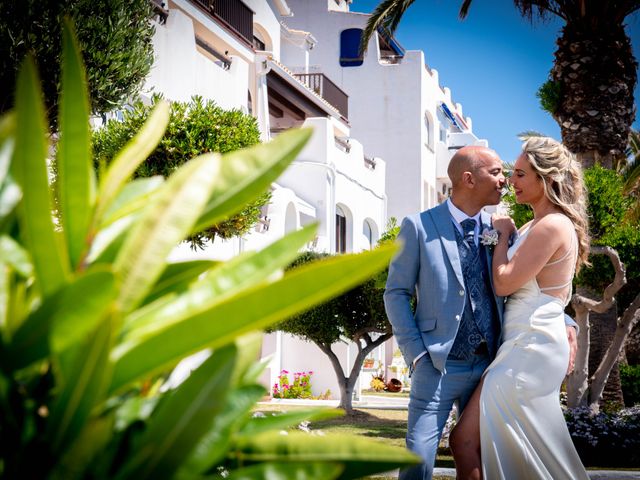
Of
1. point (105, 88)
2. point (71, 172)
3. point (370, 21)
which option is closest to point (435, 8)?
point (370, 21)

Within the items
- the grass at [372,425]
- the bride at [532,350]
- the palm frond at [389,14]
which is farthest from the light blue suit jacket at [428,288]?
the palm frond at [389,14]

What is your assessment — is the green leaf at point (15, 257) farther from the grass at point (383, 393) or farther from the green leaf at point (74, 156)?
the grass at point (383, 393)

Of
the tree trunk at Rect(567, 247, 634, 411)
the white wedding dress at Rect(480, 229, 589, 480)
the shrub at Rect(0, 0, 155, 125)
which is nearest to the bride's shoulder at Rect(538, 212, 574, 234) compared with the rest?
the white wedding dress at Rect(480, 229, 589, 480)

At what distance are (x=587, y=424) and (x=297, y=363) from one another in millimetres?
15324

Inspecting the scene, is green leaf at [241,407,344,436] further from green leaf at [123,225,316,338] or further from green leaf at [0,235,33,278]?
green leaf at [0,235,33,278]

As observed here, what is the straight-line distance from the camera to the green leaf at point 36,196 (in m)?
1.09

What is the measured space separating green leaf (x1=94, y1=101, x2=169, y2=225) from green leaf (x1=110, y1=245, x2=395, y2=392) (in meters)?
0.25

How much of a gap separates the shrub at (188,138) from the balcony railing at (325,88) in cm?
2002

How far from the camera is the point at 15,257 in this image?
120 cm

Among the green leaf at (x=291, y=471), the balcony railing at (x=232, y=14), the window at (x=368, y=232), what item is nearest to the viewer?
the green leaf at (x=291, y=471)

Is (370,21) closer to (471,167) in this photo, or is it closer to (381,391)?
(471,167)

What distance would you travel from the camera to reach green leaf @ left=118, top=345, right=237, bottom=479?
1.07 meters

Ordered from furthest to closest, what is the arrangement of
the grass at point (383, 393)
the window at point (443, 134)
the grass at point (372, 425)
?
the window at point (443, 134), the grass at point (383, 393), the grass at point (372, 425)

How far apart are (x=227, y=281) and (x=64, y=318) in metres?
0.25
